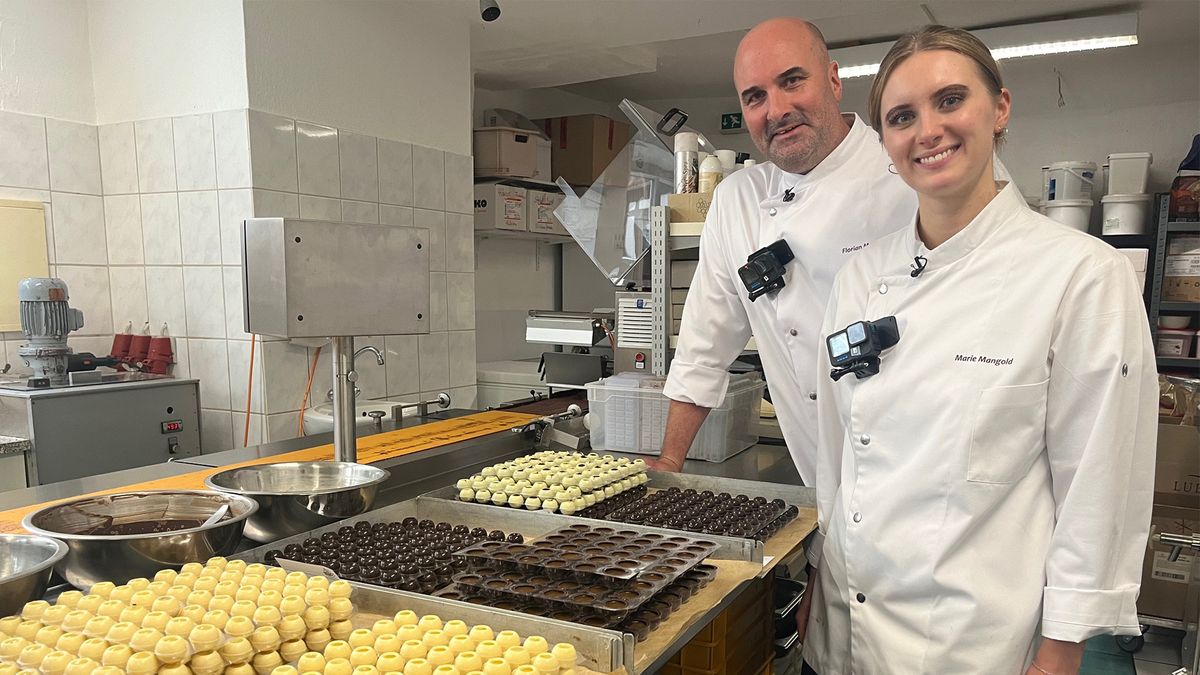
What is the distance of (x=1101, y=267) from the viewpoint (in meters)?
1.21

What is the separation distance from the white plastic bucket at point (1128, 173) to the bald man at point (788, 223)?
3.80 metres

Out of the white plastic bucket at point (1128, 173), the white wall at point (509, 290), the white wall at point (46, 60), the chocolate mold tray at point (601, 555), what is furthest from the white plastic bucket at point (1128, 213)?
the white wall at point (46, 60)

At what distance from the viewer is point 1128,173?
4.88 m

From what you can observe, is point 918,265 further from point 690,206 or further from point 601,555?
point 690,206

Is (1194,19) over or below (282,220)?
over

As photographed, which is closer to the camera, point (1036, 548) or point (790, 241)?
point (1036, 548)

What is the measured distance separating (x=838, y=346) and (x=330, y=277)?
1.05m

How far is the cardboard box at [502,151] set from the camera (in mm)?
5160

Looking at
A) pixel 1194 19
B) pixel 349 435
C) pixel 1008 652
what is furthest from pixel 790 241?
pixel 1194 19

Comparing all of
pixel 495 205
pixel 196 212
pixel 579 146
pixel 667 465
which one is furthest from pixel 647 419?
pixel 579 146

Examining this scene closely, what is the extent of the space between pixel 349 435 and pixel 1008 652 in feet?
4.62

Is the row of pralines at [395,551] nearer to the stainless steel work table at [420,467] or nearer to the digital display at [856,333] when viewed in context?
the stainless steel work table at [420,467]

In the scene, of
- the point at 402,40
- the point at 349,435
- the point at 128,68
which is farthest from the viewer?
the point at 402,40

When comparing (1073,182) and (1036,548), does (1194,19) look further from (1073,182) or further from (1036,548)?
(1036,548)
